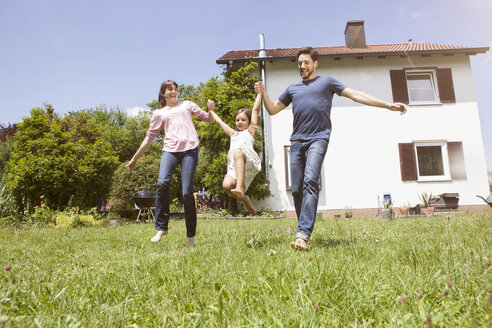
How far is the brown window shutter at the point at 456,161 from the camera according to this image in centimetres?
1211

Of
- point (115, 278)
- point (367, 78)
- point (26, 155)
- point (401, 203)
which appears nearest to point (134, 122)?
point (26, 155)

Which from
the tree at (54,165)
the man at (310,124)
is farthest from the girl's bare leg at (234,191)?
the tree at (54,165)

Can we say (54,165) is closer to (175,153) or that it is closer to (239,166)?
(175,153)

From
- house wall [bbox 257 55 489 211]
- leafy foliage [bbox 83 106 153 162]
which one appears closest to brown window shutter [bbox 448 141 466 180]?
house wall [bbox 257 55 489 211]

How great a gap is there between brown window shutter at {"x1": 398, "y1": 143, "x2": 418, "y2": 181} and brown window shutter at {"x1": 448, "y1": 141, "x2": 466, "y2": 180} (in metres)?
1.50

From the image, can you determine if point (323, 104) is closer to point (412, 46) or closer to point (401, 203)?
point (401, 203)

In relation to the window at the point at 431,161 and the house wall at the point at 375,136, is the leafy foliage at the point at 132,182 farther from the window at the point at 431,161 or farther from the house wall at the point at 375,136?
the window at the point at 431,161

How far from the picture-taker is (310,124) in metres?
3.45

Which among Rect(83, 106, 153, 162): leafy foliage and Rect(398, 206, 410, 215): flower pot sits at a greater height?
Rect(83, 106, 153, 162): leafy foliage

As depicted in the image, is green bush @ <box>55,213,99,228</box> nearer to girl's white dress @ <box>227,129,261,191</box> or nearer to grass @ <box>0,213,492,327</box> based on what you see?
girl's white dress @ <box>227,129,261,191</box>

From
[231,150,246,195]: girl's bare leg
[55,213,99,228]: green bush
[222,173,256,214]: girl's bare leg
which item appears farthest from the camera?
[55,213,99,228]: green bush

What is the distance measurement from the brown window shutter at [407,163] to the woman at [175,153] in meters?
10.9

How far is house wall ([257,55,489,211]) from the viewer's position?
1227cm

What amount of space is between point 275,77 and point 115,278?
12673 mm
